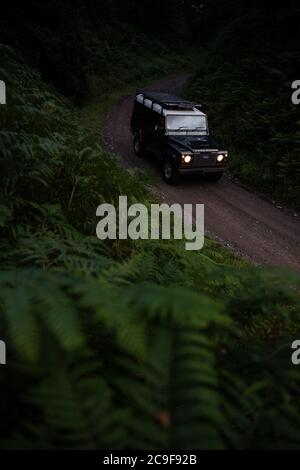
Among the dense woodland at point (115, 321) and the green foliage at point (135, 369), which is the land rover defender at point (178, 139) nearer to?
the dense woodland at point (115, 321)

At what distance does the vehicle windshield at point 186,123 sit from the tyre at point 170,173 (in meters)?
1.12

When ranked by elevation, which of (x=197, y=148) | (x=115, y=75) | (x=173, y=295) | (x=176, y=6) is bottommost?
(x=173, y=295)

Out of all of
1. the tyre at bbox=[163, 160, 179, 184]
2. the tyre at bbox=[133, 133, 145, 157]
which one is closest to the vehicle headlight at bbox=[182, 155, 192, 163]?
the tyre at bbox=[163, 160, 179, 184]

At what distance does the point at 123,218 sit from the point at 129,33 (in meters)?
36.5

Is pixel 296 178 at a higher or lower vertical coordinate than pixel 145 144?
lower

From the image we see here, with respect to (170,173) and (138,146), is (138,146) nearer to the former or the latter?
(138,146)

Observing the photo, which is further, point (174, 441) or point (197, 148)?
point (197, 148)

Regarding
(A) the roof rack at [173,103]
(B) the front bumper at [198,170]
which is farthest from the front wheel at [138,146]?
(B) the front bumper at [198,170]

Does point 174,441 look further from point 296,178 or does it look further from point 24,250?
point 296,178

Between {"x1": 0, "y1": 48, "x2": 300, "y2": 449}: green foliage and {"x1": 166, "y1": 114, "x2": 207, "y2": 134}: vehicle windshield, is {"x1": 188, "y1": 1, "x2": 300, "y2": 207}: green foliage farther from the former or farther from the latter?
{"x1": 0, "y1": 48, "x2": 300, "y2": 449}: green foliage

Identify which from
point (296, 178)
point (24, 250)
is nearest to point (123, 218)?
point (24, 250)

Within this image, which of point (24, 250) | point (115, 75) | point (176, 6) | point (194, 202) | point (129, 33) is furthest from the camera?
point (176, 6)

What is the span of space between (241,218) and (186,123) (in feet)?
12.7
